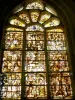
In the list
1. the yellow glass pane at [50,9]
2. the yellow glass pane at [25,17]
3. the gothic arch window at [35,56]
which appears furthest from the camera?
the yellow glass pane at [50,9]

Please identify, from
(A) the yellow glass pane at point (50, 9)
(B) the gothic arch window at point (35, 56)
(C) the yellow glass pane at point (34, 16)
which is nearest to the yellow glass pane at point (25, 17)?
(B) the gothic arch window at point (35, 56)

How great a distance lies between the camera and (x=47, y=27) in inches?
341

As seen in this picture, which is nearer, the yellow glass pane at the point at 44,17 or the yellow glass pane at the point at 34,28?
the yellow glass pane at the point at 34,28

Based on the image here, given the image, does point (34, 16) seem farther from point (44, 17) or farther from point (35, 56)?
point (35, 56)

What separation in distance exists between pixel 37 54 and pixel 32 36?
0.72 meters

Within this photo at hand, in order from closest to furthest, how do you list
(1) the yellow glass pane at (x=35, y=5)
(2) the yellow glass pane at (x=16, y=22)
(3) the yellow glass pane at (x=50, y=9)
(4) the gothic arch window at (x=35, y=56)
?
(4) the gothic arch window at (x=35, y=56), (2) the yellow glass pane at (x=16, y=22), (3) the yellow glass pane at (x=50, y=9), (1) the yellow glass pane at (x=35, y=5)

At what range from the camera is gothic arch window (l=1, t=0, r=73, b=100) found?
7082 mm

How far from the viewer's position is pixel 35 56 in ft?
25.8

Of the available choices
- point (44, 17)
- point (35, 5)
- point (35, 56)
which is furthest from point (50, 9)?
point (35, 56)

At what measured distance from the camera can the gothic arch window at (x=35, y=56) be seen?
7082 millimetres

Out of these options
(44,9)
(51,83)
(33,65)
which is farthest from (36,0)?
(51,83)

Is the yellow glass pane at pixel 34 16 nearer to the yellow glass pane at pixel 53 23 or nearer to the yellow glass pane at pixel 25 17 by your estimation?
the yellow glass pane at pixel 25 17

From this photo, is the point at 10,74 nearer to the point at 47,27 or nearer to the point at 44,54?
the point at 44,54

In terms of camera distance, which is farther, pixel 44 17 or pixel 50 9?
pixel 50 9
